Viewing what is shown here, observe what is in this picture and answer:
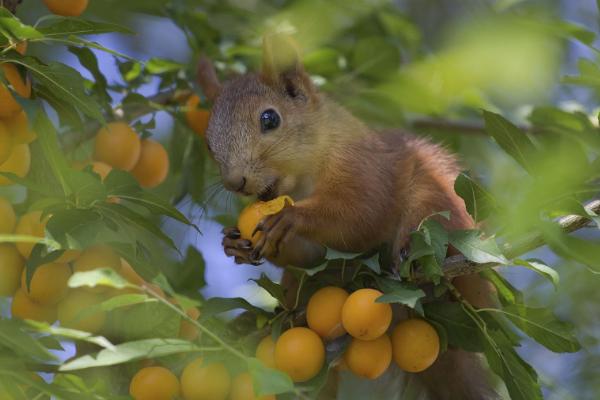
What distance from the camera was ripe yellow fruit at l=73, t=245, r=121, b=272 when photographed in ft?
6.51

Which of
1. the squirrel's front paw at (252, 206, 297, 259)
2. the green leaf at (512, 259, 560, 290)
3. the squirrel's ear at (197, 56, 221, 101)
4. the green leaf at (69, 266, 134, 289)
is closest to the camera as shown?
the green leaf at (69, 266, 134, 289)

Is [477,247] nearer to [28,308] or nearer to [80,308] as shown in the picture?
[80,308]

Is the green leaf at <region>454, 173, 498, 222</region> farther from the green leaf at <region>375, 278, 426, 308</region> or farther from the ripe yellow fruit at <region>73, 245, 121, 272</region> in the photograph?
the ripe yellow fruit at <region>73, 245, 121, 272</region>

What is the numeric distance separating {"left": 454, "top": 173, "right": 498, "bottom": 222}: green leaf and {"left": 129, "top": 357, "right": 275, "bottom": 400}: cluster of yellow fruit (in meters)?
0.61

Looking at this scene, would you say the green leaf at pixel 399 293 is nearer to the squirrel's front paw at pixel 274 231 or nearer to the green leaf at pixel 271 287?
the green leaf at pixel 271 287

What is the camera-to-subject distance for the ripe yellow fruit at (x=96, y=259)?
1.98 m

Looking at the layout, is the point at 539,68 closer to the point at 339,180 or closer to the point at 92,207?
the point at 92,207

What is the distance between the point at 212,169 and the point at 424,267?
1476 millimetres

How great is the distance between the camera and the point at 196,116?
118 inches

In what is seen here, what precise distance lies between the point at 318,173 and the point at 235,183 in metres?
0.38

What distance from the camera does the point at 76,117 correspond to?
6.89ft

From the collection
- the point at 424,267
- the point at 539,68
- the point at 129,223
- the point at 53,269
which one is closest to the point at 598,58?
the point at 424,267

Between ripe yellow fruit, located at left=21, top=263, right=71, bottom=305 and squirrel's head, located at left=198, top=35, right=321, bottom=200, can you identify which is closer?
ripe yellow fruit, located at left=21, top=263, right=71, bottom=305

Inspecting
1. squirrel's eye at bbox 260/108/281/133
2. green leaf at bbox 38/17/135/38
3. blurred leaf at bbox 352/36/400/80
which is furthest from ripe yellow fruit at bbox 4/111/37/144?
blurred leaf at bbox 352/36/400/80
